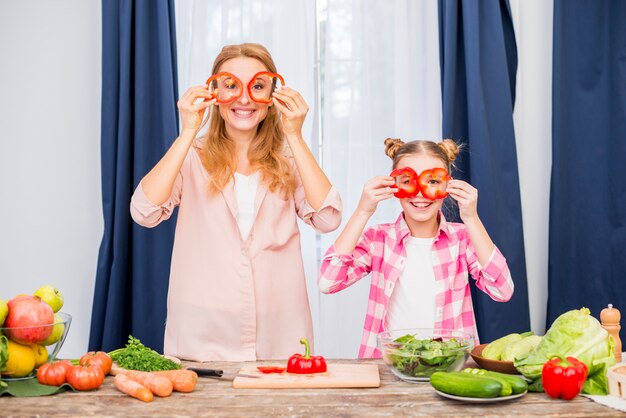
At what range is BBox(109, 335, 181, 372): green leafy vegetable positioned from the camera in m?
1.98

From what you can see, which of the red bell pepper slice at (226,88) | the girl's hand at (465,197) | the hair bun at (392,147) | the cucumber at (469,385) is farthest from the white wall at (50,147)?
the cucumber at (469,385)

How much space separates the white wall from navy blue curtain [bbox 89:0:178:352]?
233 mm

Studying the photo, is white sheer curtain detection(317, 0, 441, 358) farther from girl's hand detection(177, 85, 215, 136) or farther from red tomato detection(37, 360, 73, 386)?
red tomato detection(37, 360, 73, 386)

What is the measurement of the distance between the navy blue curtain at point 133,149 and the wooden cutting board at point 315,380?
1970 millimetres

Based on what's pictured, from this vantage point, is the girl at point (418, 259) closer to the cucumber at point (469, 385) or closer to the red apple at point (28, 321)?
the cucumber at point (469, 385)

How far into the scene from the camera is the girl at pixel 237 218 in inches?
102

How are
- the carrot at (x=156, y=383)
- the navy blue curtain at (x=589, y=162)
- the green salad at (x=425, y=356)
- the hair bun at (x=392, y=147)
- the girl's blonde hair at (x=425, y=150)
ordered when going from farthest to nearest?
the navy blue curtain at (x=589, y=162) < the hair bun at (x=392, y=147) < the girl's blonde hair at (x=425, y=150) < the green salad at (x=425, y=356) < the carrot at (x=156, y=383)

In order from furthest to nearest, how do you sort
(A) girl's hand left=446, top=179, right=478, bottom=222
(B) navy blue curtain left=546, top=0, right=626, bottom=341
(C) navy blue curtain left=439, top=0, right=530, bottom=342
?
(B) navy blue curtain left=546, top=0, right=626, bottom=341 < (C) navy blue curtain left=439, top=0, right=530, bottom=342 < (A) girl's hand left=446, top=179, right=478, bottom=222

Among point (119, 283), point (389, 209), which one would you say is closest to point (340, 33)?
point (389, 209)

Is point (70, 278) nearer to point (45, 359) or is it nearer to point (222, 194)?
point (222, 194)

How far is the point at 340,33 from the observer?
13.2 feet

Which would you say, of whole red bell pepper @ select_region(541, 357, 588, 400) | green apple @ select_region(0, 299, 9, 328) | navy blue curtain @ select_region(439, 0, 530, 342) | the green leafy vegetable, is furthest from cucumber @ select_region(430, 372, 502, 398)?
navy blue curtain @ select_region(439, 0, 530, 342)

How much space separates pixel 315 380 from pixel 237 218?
865mm

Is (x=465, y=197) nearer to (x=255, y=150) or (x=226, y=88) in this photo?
(x=255, y=150)
